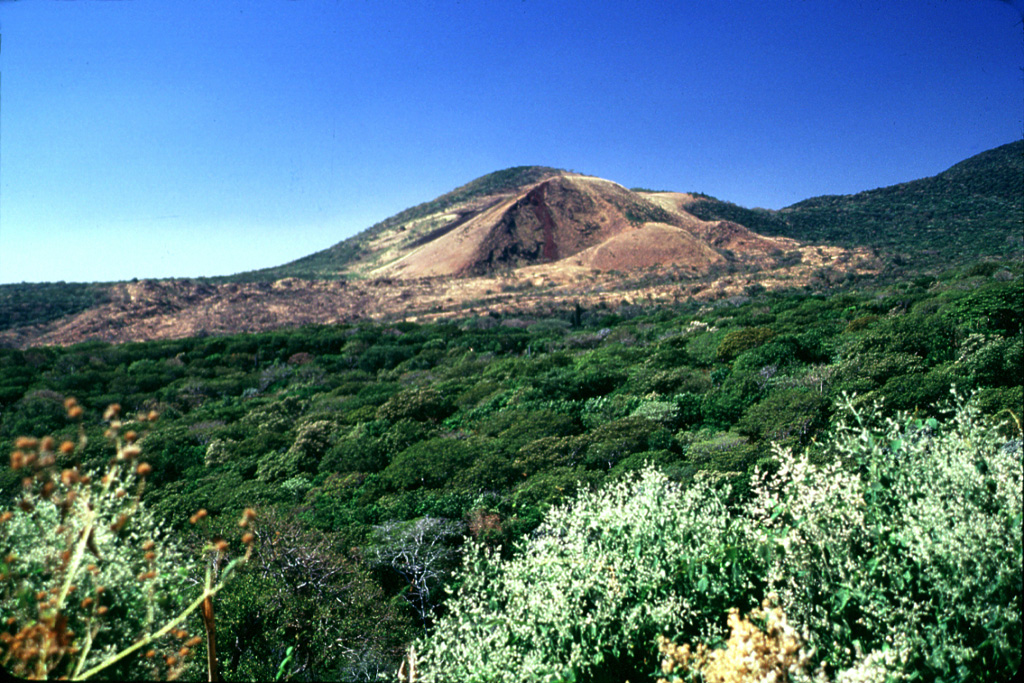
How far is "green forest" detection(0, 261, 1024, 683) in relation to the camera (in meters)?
2.56

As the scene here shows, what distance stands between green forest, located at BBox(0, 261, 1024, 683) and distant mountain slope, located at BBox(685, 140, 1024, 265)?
3776 cm

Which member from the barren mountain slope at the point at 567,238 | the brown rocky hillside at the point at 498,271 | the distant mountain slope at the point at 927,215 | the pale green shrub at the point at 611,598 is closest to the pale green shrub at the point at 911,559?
the pale green shrub at the point at 611,598

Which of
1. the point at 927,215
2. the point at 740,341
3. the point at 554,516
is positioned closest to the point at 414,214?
the point at 927,215

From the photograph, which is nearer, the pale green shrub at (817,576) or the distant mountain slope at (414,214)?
the pale green shrub at (817,576)

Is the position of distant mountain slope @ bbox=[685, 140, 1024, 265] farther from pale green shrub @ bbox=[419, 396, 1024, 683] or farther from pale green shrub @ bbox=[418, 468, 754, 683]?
pale green shrub @ bbox=[418, 468, 754, 683]

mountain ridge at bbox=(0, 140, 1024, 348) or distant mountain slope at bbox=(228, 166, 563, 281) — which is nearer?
mountain ridge at bbox=(0, 140, 1024, 348)

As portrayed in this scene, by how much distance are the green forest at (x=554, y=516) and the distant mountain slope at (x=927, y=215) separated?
37756mm

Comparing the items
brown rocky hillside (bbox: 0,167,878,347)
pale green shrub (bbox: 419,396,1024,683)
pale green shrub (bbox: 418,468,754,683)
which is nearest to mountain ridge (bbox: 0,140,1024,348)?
brown rocky hillside (bbox: 0,167,878,347)

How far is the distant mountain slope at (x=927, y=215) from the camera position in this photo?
49.5 metres

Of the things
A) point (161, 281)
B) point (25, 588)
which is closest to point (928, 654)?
point (25, 588)

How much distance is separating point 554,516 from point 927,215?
7775 centimetres

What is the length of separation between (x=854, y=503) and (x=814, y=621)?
919 millimetres

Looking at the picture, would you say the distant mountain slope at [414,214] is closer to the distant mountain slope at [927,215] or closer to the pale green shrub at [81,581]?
the distant mountain slope at [927,215]

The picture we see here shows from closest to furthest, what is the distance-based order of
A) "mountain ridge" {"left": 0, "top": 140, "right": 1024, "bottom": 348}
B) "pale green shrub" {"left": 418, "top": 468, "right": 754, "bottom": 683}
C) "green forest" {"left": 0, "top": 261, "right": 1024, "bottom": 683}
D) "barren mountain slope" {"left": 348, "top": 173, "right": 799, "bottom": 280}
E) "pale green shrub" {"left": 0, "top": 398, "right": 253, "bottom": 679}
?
"pale green shrub" {"left": 0, "top": 398, "right": 253, "bottom": 679}
"green forest" {"left": 0, "top": 261, "right": 1024, "bottom": 683}
"pale green shrub" {"left": 418, "top": 468, "right": 754, "bottom": 683}
"mountain ridge" {"left": 0, "top": 140, "right": 1024, "bottom": 348}
"barren mountain slope" {"left": 348, "top": 173, "right": 799, "bottom": 280}
